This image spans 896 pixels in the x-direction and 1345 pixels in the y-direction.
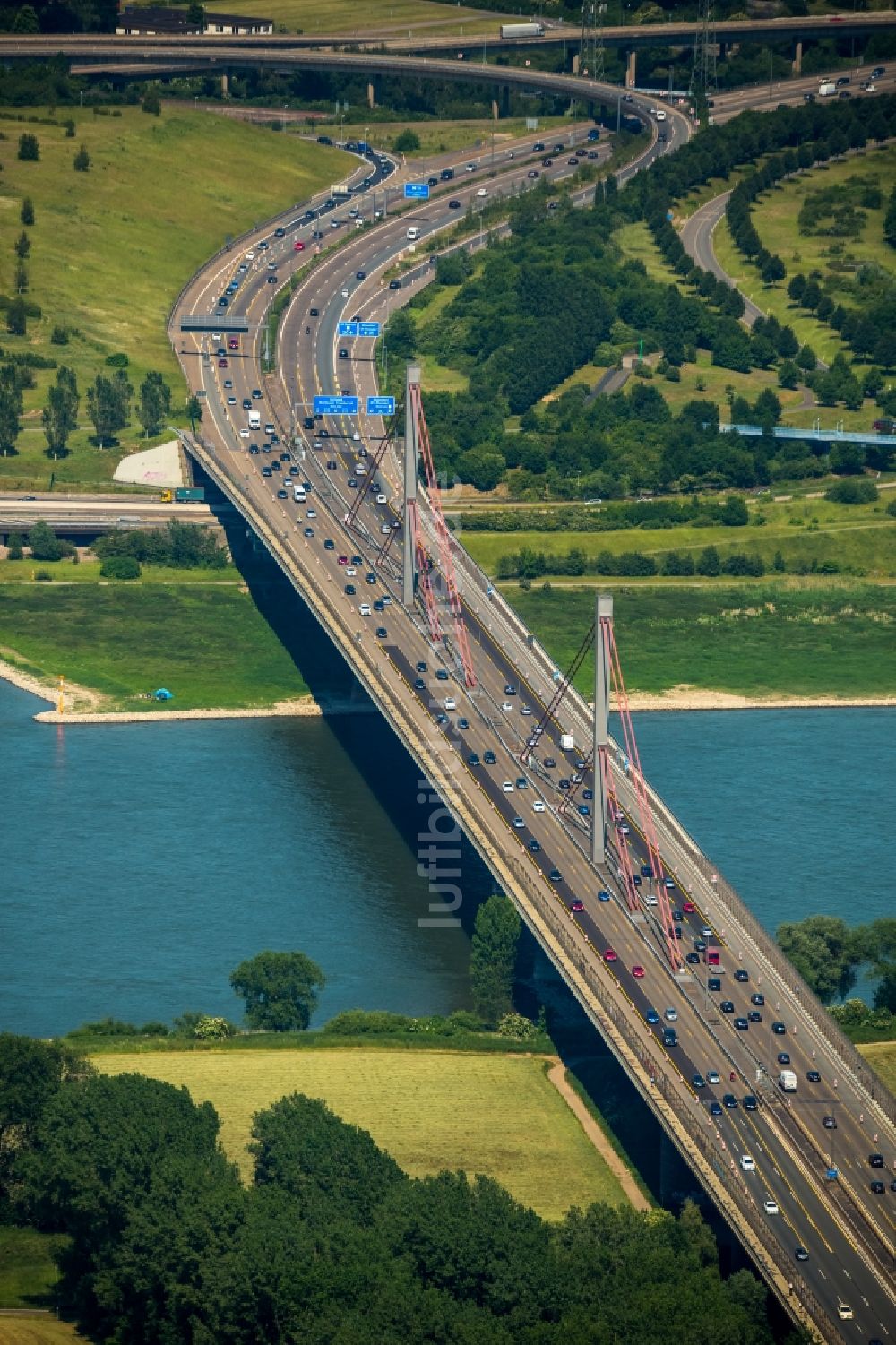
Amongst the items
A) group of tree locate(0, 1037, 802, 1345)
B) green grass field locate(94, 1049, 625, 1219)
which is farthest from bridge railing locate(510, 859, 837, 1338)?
green grass field locate(94, 1049, 625, 1219)

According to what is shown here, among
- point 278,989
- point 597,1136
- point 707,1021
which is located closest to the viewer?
point 597,1136

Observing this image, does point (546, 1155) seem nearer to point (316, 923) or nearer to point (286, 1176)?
point (286, 1176)

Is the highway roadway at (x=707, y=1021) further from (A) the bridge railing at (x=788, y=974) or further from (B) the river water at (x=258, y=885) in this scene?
(B) the river water at (x=258, y=885)

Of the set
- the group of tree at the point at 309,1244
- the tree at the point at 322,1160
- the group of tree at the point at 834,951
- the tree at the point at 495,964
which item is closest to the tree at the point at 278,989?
the tree at the point at 495,964

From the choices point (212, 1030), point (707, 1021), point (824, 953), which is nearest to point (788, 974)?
point (707, 1021)

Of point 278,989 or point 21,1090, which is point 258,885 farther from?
point 21,1090

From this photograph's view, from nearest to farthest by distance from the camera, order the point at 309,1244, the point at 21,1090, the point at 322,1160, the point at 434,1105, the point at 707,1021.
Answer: the point at 309,1244
the point at 322,1160
the point at 21,1090
the point at 707,1021
the point at 434,1105
